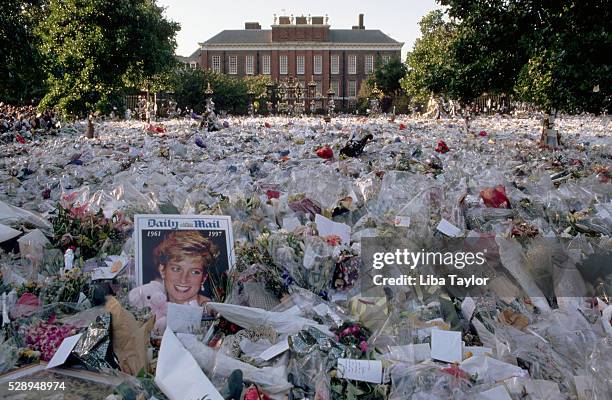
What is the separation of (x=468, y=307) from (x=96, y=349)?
227 cm

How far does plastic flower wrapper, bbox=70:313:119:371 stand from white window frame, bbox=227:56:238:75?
66.0 metres

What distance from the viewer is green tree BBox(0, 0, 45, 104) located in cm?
872

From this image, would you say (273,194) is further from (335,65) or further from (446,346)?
(335,65)

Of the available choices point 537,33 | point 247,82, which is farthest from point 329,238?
point 247,82

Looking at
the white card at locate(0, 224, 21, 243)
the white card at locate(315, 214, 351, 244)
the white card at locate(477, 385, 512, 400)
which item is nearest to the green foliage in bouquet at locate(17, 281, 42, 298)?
the white card at locate(0, 224, 21, 243)

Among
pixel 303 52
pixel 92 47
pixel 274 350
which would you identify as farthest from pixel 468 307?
pixel 303 52

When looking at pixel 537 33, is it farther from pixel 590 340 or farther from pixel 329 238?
pixel 590 340

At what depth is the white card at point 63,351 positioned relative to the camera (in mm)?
3368

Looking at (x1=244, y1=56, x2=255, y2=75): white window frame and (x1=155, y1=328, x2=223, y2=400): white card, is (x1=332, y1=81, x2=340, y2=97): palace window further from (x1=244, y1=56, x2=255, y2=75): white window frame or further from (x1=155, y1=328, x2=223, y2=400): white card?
(x1=155, y1=328, x2=223, y2=400): white card

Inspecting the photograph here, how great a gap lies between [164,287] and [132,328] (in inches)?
22.4

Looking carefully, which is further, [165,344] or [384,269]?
[384,269]

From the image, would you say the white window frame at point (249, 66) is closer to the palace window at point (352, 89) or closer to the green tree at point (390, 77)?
the palace window at point (352, 89)

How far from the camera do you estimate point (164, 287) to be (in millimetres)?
4078

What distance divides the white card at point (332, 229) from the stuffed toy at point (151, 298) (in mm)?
1511
